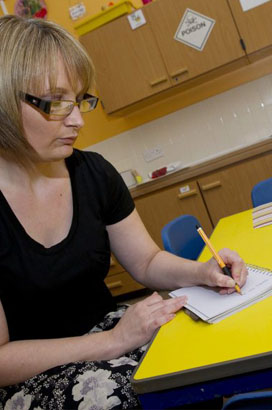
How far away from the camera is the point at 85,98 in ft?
3.73

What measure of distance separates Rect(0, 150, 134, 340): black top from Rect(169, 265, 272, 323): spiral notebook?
0.32 metres

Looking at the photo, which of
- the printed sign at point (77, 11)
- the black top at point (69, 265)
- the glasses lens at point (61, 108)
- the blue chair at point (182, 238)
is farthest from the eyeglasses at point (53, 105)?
the printed sign at point (77, 11)

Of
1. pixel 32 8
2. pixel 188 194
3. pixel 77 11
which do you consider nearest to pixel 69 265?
pixel 188 194

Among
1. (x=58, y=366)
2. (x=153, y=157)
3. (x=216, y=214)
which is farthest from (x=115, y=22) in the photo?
(x=58, y=366)

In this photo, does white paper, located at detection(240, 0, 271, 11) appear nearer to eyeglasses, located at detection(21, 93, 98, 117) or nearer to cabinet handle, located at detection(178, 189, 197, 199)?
cabinet handle, located at detection(178, 189, 197, 199)

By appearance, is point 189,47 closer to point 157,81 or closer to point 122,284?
point 157,81

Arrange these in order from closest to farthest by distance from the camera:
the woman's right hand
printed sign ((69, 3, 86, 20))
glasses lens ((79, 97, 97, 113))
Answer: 1. the woman's right hand
2. glasses lens ((79, 97, 97, 113))
3. printed sign ((69, 3, 86, 20))

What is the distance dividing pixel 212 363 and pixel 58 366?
384 millimetres

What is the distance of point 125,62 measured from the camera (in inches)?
128

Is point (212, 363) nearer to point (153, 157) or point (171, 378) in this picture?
point (171, 378)

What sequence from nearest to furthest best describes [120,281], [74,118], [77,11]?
[74,118], [120,281], [77,11]

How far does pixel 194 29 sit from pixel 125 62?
0.59 meters

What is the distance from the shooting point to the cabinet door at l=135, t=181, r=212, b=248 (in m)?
3.07

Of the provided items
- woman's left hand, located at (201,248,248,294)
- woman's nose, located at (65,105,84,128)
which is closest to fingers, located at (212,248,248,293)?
woman's left hand, located at (201,248,248,294)
